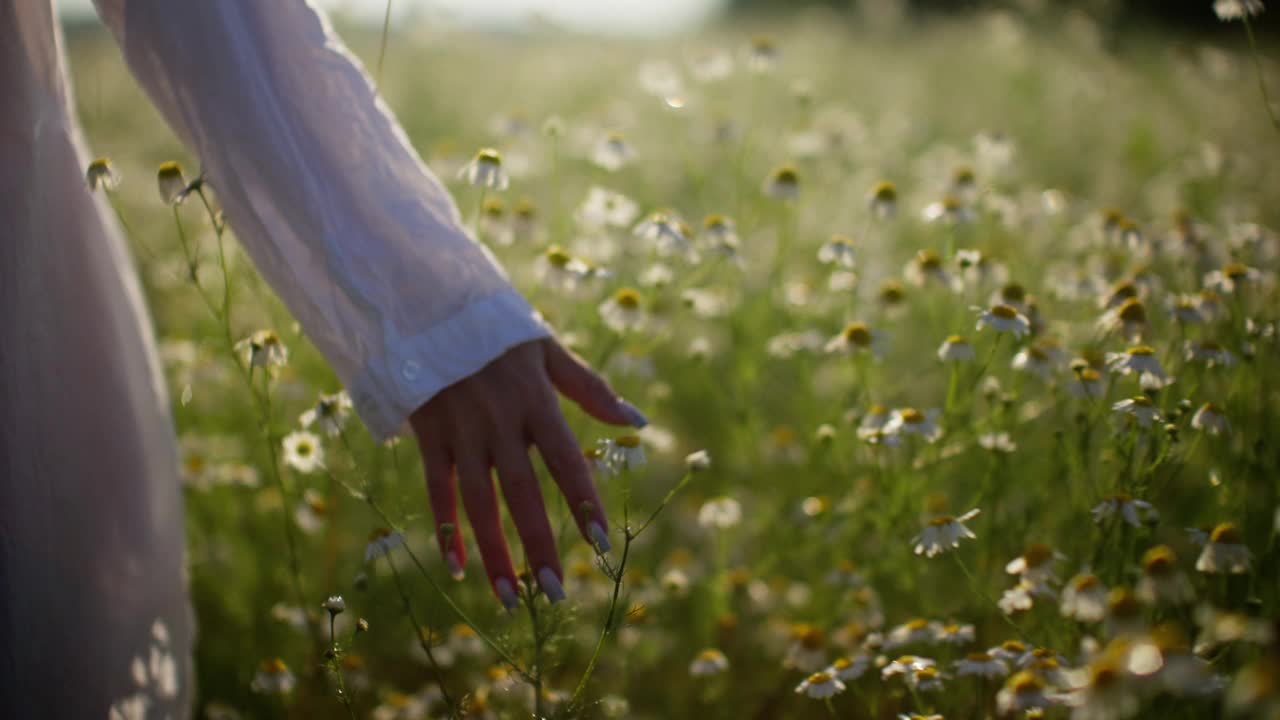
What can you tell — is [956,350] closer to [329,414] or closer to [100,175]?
[329,414]

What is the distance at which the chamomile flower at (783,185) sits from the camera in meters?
2.17

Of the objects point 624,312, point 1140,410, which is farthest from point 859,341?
point 1140,410

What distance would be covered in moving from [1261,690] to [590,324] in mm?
1416

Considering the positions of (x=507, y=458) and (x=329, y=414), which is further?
(x=329, y=414)

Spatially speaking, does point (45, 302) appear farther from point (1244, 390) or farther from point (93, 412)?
point (1244, 390)

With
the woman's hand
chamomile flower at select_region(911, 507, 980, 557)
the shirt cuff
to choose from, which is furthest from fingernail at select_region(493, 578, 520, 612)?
chamomile flower at select_region(911, 507, 980, 557)

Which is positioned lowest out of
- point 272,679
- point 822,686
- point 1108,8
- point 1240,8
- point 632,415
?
point 272,679

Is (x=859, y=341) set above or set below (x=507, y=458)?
above

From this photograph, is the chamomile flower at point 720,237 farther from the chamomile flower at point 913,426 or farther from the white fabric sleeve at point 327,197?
the white fabric sleeve at point 327,197

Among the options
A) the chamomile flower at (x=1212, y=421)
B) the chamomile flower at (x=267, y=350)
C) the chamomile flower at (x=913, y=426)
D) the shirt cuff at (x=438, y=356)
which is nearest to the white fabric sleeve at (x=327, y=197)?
the shirt cuff at (x=438, y=356)

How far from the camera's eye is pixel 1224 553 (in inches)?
44.7

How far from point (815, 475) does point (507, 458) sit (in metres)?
1.11

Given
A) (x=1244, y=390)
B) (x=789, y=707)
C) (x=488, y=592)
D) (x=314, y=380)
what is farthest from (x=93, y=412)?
(x=1244, y=390)

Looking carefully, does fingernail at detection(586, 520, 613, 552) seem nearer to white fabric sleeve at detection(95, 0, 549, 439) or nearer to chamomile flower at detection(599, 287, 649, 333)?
white fabric sleeve at detection(95, 0, 549, 439)
